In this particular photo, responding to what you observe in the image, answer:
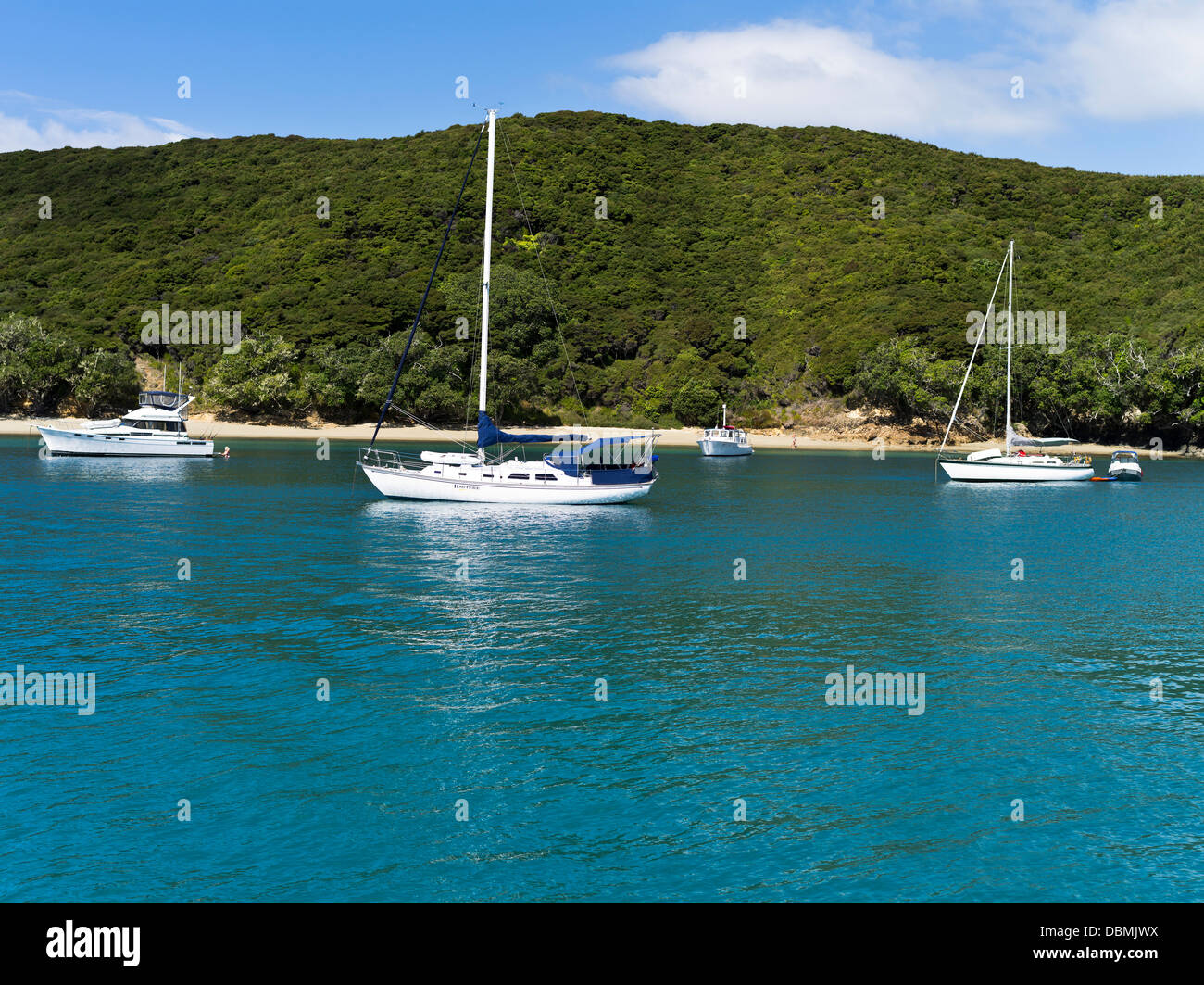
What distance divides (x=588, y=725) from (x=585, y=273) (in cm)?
15256

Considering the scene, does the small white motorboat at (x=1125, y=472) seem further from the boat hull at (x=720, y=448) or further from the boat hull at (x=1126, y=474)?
the boat hull at (x=720, y=448)

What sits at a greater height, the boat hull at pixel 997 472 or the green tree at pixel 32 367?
the green tree at pixel 32 367

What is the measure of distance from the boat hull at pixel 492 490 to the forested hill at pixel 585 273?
73.3 m

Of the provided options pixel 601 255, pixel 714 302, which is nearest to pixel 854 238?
pixel 714 302

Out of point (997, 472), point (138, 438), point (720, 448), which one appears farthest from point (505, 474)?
point (720, 448)

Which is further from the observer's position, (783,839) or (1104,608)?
(1104,608)

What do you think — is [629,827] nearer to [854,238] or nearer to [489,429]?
[489,429]

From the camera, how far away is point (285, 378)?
391 ft

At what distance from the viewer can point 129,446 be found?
79.3 metres

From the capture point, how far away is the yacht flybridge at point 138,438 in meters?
77.8

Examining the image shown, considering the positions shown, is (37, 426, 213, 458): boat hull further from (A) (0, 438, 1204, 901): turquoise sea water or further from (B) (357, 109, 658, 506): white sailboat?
(A) (0, 438, 1204, 901): turquoise sea water

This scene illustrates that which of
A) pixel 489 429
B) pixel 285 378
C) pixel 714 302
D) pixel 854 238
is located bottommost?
pixel 489 429

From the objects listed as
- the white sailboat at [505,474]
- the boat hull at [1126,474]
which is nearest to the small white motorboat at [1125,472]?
the boat hull at [1126,474]

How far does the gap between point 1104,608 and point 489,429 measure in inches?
1088
